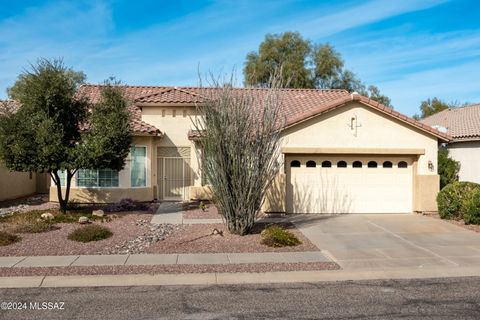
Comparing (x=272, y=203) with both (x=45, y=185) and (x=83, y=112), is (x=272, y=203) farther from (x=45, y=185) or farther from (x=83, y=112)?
(x=45, y=185)

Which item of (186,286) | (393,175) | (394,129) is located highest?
(394,129)

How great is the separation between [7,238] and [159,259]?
13.2 feet

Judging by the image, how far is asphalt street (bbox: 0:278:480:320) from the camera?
6254 mm

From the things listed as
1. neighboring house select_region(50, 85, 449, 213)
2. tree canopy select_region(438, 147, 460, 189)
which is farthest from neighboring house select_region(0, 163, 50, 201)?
tree canopy select_region(438, 147, 460, 189)

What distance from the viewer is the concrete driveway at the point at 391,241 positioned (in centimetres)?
917

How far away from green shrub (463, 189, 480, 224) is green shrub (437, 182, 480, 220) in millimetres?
379

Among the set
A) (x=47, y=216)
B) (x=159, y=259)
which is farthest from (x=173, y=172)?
(x=159, y=259)

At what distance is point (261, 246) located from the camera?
33.9 ft

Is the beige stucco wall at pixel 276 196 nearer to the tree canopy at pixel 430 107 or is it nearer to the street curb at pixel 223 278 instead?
the street curb at pixel 223 278

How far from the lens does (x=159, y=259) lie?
9258 mm

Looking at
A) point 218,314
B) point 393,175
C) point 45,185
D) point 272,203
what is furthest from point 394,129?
point 45,185

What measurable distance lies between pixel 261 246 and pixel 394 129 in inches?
301

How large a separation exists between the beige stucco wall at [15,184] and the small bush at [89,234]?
359 inches

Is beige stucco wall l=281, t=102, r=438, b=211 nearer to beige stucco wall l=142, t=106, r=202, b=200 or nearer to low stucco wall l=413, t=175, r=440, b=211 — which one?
low stucco wall l=413, t=175, r=440, b=211
